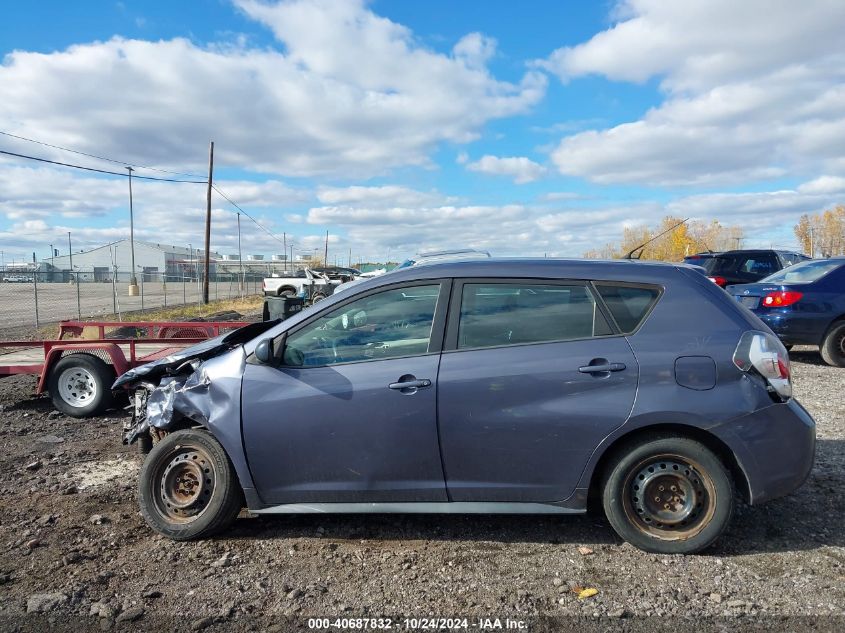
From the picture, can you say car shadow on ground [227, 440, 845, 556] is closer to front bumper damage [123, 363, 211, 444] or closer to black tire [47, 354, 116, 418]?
front bumper damage [123, 363, 211, 444]

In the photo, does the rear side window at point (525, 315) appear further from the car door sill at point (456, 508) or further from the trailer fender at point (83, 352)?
the trailer fender at point (83, 352)

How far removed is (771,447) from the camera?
3371 mm

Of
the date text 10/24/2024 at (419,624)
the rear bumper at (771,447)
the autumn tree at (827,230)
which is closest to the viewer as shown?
the date text 10/24/2024 at (419,624)

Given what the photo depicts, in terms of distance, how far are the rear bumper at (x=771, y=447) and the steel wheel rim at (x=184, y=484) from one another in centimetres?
306

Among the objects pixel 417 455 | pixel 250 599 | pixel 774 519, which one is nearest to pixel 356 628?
pixel 250 599

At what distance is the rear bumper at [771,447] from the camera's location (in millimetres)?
3352

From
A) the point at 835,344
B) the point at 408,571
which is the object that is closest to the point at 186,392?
the point at 408,571

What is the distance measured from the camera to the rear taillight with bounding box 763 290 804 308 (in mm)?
8688

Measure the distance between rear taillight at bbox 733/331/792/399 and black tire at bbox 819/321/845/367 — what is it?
21.5 feet

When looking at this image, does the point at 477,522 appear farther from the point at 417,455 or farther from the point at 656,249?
the point at 656,249

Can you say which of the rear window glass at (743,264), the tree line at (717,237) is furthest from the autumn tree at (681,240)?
the rear window glass at (743,264)

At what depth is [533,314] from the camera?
3619mm

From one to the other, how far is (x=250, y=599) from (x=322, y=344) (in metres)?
1.45

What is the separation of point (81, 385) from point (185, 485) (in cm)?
396
